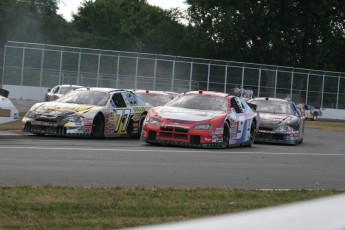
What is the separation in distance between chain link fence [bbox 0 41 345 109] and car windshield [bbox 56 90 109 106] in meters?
28.7

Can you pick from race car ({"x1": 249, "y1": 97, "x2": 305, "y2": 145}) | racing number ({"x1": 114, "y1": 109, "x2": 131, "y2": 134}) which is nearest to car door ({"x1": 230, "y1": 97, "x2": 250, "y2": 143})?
race car ({"x1": 249, "y1": 97, "x2": 305, "y2": 145})

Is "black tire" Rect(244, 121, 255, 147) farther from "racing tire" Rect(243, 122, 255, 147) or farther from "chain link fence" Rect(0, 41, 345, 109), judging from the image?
"chain link fence" Rect(0, 41, 345, 109)

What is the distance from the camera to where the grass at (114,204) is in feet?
22.1

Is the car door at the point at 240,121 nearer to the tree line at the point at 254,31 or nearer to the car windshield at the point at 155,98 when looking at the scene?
the car windshield at the point at 155,98

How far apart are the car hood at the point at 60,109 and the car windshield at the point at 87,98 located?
1.83ft

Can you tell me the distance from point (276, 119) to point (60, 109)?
595 centimetres

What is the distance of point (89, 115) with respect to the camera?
19094 millimetres

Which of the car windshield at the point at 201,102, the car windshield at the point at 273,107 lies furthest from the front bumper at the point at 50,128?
the car windshield at the point at 273,107

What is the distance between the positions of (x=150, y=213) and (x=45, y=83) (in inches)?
1687

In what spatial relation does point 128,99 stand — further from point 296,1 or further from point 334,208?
point 296,1

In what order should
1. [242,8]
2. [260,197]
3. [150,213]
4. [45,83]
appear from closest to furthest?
[150,213] < [260,197] < [45,83] < [242,8]

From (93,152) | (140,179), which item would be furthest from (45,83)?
(140,179)

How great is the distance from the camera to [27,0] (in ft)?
301

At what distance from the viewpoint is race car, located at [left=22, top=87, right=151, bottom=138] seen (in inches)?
734
